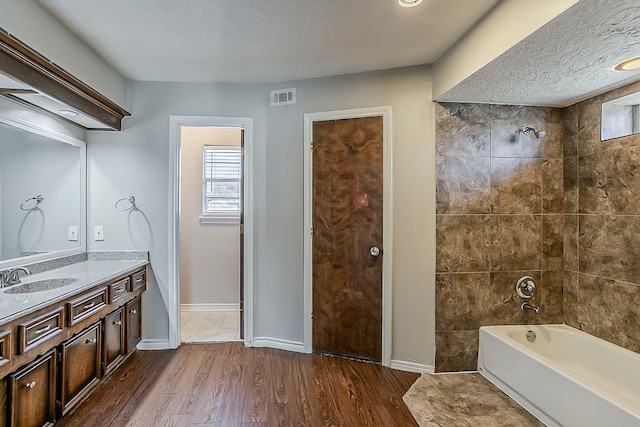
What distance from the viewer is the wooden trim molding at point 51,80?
5.50 ft

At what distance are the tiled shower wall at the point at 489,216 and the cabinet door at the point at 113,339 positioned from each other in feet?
8.04

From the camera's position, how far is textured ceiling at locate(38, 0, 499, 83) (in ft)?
6.23

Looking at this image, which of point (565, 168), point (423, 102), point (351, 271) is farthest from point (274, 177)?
point (565, 168)

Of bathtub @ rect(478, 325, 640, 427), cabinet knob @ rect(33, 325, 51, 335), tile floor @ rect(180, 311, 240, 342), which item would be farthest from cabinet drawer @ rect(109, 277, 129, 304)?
bathtub @ rect(478, 325, 640, 427)

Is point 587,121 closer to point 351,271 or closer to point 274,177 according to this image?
point 351,271

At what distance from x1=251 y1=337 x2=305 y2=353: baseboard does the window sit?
5.27ft

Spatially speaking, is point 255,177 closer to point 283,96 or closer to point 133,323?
point 283,96

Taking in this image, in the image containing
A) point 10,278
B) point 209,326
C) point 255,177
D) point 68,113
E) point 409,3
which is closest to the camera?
point 409,3

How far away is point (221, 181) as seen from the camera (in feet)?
13.8

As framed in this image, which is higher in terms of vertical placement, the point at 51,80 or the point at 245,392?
the point at 51,80

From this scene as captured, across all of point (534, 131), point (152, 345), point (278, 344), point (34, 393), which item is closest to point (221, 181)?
point (152, 345)

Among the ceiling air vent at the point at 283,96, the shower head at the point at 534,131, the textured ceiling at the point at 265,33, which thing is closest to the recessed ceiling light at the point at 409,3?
the textured ceiling at the point at 265,33

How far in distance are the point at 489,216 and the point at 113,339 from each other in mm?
3024

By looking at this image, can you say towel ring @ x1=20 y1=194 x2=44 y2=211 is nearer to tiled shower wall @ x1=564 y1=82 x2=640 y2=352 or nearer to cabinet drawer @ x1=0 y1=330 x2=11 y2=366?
cabinet drawer @ x1=0 y1=330 x2=11 y2=366
